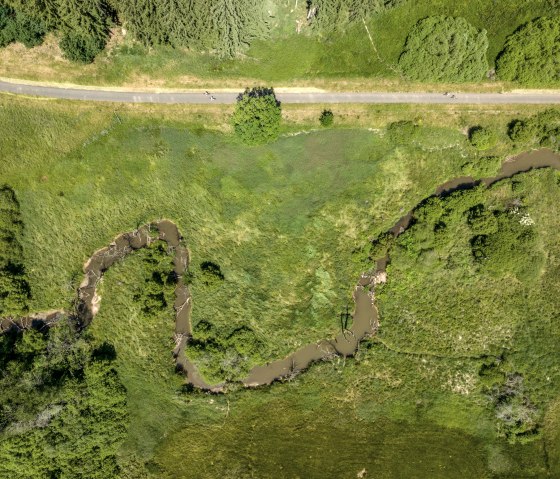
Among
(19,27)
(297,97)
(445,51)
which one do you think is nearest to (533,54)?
(445,51)

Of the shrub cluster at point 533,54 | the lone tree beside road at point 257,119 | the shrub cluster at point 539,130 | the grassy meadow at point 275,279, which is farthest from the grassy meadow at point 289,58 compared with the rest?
the shrub cluster at point 539,130

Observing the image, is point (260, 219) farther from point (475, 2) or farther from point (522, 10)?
point (522, 10)

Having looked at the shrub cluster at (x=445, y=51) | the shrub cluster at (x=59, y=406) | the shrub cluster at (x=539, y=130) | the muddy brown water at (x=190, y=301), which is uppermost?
the shrub cluster at (x=445, y=51)

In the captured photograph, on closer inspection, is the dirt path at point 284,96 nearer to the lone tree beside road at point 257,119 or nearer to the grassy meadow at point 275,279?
the grassy meadow at point 275,279

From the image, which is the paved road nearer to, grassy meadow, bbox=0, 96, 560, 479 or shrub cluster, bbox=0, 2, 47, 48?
grassy meadow, bbox=0, 96, 560, 479

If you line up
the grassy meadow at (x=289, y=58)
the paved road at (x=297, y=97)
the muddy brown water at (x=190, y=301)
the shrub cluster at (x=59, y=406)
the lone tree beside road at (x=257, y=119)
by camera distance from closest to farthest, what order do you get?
1. the shrub cluster at (x=59, y=406)
2. the lone tree beside road at (x=257, y=119)
3. the grassy meadow at (x=289, y=58)
4. the muddy brown water at (x=190, y=301)
5. the paved road at (x=297, y=97)

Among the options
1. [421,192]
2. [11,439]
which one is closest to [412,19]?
[421,192]

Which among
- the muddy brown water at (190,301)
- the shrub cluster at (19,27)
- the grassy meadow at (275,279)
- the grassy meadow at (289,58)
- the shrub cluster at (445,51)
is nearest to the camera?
the shrub cluster at (445,51)

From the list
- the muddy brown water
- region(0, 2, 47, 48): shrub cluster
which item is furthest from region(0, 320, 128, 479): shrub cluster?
region(0, 2, 47, 48): shrub cluster
